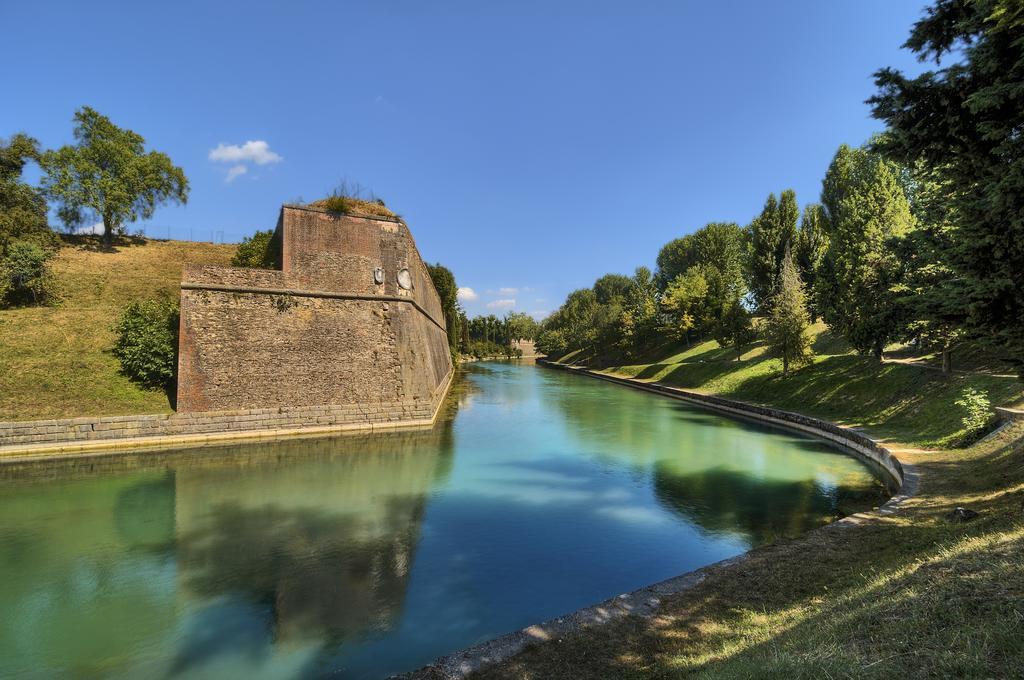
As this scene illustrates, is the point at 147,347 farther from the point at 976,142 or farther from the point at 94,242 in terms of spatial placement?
the point at 94,242

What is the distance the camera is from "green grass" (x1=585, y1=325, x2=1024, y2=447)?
13.1 meters

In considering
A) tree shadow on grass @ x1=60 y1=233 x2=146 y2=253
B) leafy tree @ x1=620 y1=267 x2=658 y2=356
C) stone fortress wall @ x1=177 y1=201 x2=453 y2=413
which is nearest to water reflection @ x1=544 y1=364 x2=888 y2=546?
stone fortress wall @ x1=177 y1=201 x2=453 y2=413

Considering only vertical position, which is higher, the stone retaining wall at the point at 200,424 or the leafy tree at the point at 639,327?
the leafy tree at the point at 639,327

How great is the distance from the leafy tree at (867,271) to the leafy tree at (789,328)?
1363 millimetres

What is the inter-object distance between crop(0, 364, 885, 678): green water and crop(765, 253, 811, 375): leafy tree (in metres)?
8.20

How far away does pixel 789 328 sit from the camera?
2203cm

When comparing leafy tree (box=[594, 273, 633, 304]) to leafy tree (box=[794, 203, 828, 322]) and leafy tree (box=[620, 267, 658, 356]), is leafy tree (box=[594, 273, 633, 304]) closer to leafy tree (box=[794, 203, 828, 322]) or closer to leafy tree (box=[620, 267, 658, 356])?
leafy tree (box=[620, 267, 658, 356])

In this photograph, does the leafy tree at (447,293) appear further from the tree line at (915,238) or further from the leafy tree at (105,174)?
the leafy tree at (105,174)

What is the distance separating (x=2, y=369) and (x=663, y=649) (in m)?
19.9

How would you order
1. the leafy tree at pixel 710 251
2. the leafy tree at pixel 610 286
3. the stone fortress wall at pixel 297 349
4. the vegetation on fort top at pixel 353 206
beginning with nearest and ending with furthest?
1. the stone fortress wall at pixel 297 349
2. the vegetation on fort top at pixel 353 206
3. the leafy tree at pixel 710 251
4. the leafy tree at pixel 610 286

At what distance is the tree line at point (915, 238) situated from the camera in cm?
506

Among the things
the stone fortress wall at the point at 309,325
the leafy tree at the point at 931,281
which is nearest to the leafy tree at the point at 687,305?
the leafy tree at the point at 931,281

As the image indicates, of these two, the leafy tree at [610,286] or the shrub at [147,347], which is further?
the leafy tree at [610,286]

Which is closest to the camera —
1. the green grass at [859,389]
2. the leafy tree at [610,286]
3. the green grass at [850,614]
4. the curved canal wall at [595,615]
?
the green grass at [850,614]
